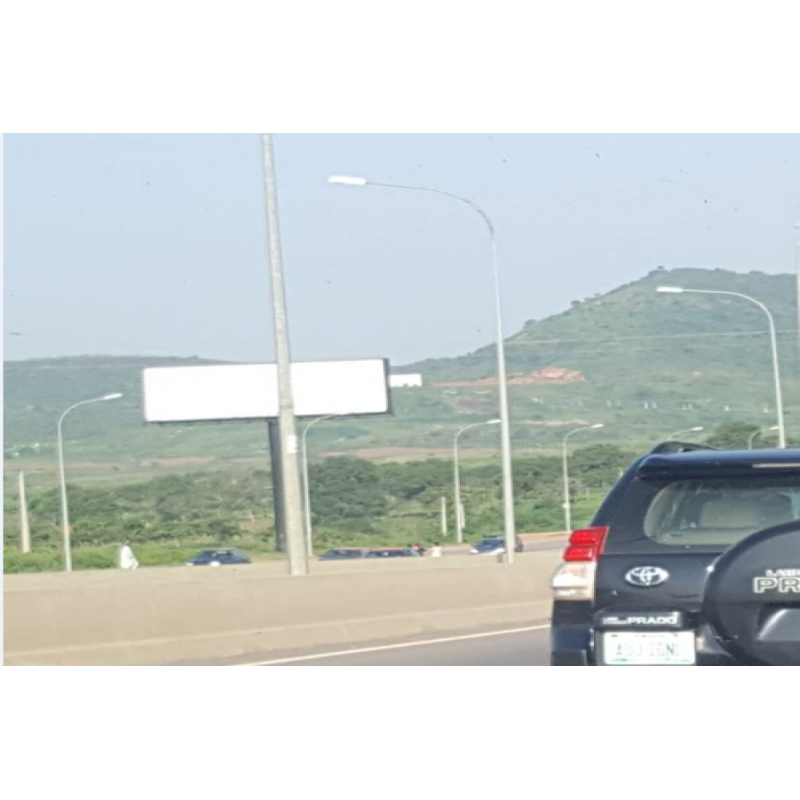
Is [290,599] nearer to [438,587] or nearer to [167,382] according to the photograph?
[438,587]

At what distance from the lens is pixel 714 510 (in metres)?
7.48

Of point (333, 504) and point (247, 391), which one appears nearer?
point (247, 391)

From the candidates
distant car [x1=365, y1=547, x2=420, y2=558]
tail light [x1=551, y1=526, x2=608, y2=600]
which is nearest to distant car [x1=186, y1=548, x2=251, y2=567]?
distant car [x1=365, y1=547, x2=420, y2=558]

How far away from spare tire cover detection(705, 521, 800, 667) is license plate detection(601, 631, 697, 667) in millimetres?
249

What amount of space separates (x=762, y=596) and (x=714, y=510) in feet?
2.49

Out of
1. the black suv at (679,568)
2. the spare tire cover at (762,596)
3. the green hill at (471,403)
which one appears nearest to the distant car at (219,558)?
the green hill at (471,403)

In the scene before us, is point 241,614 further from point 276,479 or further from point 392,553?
point 276,479

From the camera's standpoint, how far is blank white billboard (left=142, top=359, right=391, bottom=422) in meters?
72.9

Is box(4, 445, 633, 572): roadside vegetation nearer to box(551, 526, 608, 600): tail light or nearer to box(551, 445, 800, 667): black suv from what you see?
box(551, 526, 608, 600): tail light

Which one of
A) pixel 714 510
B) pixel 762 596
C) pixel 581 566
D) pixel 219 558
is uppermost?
pixel 714 510

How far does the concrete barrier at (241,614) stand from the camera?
1336 centimetres

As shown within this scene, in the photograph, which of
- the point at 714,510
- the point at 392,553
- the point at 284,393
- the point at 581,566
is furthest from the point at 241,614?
the point at 392,553

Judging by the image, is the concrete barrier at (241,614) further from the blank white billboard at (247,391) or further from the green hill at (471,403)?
the green hill at (471,403)
